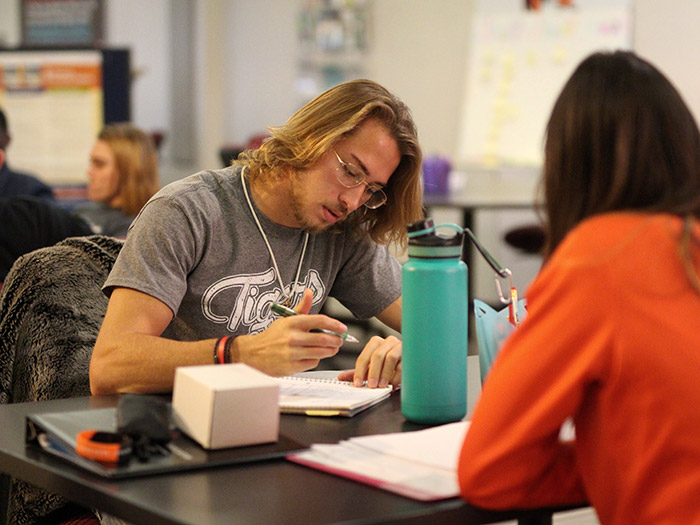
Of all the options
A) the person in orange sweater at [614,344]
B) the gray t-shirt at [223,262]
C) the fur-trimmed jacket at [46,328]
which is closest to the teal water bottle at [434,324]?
the person in orange sweater at [614,344]

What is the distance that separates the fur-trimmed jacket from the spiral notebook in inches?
17.4

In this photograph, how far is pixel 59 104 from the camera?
475 centimetres

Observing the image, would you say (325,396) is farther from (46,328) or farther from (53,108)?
(53,108)

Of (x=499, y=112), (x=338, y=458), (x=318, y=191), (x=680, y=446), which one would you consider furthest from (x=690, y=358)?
(x=499, y=112)

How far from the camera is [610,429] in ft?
2.89

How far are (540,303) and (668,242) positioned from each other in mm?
146

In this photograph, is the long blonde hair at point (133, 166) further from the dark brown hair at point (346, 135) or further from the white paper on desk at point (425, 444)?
the white paper on desk at point (425, 444)

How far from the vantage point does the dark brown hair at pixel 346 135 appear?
67.0 inches

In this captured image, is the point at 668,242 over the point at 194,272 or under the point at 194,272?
over

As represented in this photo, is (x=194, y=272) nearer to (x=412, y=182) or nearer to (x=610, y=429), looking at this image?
(x=412, y=182)

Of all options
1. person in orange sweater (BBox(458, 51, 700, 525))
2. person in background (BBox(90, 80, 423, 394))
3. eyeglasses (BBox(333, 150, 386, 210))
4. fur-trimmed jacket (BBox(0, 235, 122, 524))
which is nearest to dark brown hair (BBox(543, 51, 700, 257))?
person in orange sweater (BBox(458, 51, 700, 525))

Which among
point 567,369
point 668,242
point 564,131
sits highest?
point 564,131

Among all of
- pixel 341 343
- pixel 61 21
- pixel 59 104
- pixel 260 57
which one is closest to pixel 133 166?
pixel 59 104

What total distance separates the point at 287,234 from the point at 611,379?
3.26 ft
